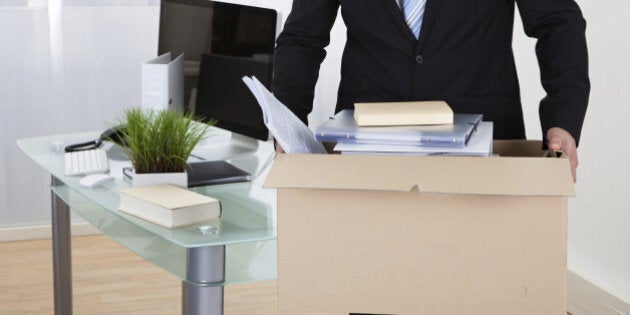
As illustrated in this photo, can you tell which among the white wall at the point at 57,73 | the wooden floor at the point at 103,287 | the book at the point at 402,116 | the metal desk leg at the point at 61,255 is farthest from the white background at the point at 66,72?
the book at the point at 402,116

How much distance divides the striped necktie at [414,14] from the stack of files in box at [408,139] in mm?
476

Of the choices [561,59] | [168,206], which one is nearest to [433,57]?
[561,59]

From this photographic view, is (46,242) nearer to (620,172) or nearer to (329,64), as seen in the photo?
(329,64)

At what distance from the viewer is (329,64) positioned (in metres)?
4.66

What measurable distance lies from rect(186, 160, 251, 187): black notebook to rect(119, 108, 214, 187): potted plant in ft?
Result: 0.32

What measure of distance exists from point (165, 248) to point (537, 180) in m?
1.09

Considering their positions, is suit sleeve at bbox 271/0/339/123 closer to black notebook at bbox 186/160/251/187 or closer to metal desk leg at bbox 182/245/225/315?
metal desk leg at bbox 182/245/225/315

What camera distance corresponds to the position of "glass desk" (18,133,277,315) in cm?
183

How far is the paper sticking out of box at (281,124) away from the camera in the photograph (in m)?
1.22

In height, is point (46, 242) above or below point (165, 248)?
below

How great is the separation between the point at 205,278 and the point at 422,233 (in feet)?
2.46

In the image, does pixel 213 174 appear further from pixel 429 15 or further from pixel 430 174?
pixel 430 174

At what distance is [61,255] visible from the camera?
2850 millimetres

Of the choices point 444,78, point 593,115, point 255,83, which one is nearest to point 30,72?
point 593,115
